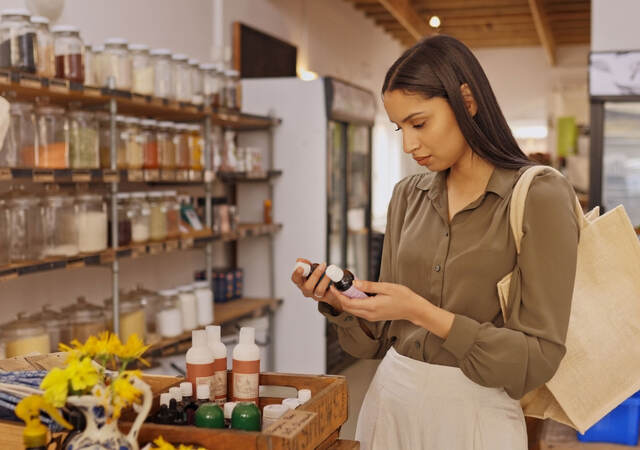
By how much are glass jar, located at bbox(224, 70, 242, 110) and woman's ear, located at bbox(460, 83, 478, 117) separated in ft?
12.2

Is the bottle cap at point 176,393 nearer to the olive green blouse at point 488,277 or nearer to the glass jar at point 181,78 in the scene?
the olive green blouse at point 488,277

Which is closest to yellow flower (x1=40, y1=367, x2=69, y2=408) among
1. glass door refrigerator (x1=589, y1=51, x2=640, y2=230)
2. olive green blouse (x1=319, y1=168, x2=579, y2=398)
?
olive green blouse (x1=319, y1=168, x2=579, y2=398)

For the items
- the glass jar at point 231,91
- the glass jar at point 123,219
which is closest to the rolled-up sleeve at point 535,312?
the glass jar at point 123,219

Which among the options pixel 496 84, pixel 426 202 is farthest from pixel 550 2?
pixel 426 202

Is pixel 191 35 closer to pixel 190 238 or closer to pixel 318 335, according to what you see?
pixel 190 238

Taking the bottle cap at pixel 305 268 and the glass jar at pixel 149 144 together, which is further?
the glass jar at pixel 149 144

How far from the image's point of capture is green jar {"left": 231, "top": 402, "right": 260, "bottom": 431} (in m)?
1.38

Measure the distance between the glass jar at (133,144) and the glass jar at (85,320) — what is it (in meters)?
0.78

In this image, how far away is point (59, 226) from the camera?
11.9 feet

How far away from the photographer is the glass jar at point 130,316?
13.5ft

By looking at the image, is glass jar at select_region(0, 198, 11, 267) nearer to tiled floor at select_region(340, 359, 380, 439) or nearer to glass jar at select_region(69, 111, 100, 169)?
glass jar at select_region(69, 111, 100, 169)

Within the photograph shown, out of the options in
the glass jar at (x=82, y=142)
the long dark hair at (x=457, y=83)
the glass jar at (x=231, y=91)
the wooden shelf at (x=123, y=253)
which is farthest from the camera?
the glass jar at (x=231, y=91)

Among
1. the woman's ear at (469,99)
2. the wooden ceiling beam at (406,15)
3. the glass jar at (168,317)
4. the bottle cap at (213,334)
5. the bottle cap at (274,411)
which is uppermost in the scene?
the wooden ceiling beam at (406,15)

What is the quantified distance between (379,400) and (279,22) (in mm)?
6008
